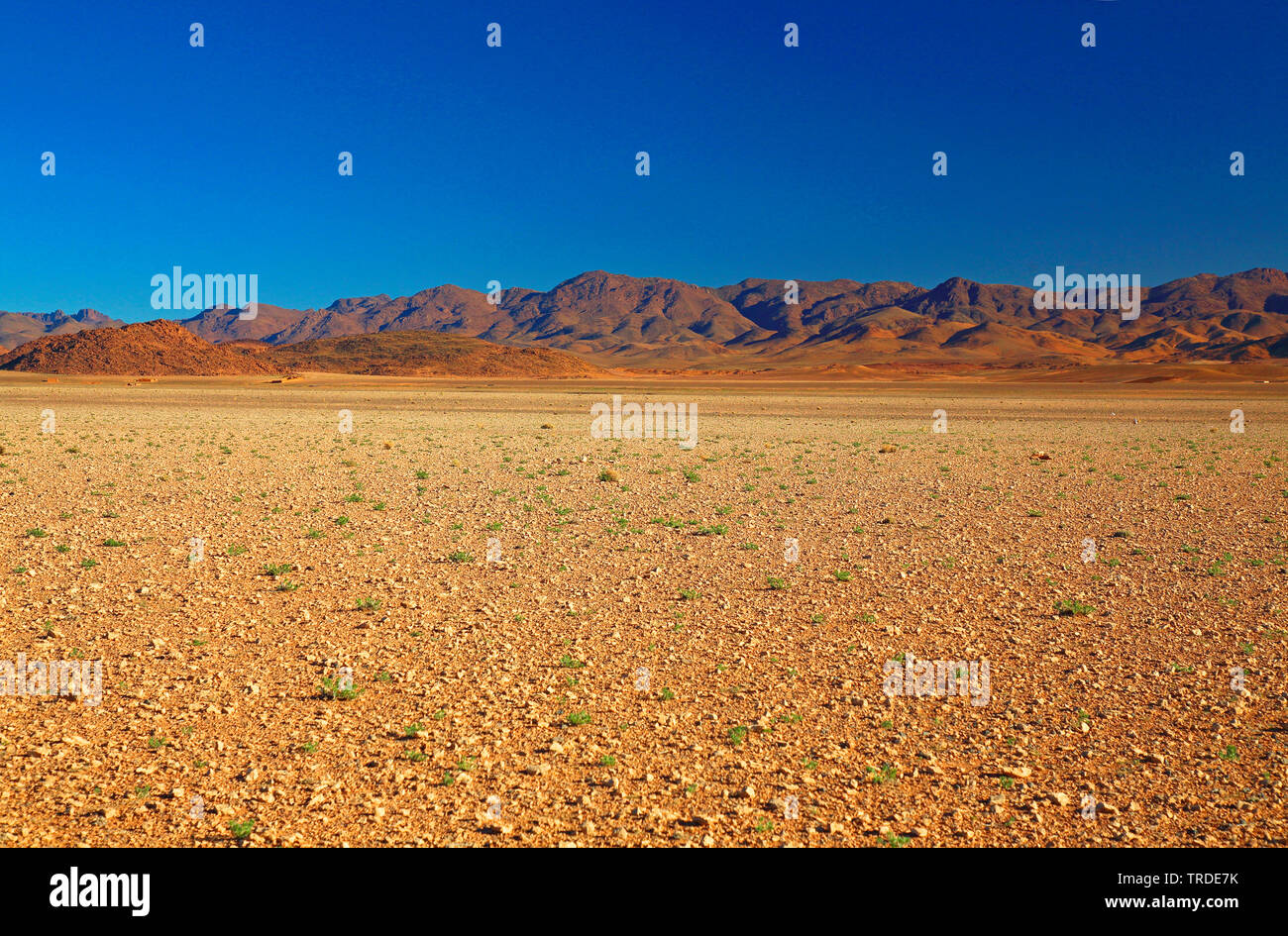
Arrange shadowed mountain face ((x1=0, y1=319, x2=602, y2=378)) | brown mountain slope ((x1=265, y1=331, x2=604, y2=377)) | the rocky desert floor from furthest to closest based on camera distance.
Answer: brown mountain slope ((x1=265, y1=331, x2=604, y2=377)) < shadowed mountain face ((x1=0, y1=319, x2=602, y2=378)) < the rocky desert floor

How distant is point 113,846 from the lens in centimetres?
502

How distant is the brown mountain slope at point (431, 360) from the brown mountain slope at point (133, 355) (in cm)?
1492

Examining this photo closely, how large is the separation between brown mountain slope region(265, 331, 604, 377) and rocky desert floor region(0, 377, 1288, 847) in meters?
144

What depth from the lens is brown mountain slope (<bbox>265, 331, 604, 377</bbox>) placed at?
165 m

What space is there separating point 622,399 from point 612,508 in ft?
182

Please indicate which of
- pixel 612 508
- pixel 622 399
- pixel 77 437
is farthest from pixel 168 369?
pixel 612 508

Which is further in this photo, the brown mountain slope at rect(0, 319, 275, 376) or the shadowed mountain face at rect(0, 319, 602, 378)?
the shadowed mountain face at rect(0, 319, 602, 378)

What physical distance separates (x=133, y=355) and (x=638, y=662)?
156 m

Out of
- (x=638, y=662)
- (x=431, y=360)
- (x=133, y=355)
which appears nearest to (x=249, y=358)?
(x=133, y=355)

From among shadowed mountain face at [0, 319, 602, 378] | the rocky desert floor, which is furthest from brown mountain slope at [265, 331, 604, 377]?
the rocky desert floor

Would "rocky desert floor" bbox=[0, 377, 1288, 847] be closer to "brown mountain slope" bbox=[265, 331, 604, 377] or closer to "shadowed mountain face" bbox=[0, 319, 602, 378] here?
"shadowed mountain face" bbox=[0, 319, 602, 378]

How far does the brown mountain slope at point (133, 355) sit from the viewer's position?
134738 mm

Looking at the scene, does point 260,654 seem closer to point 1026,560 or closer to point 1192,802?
point 1192,802

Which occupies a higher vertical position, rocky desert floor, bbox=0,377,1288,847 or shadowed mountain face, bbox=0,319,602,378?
shadowed mountain face, bbox=0,319,602,378
